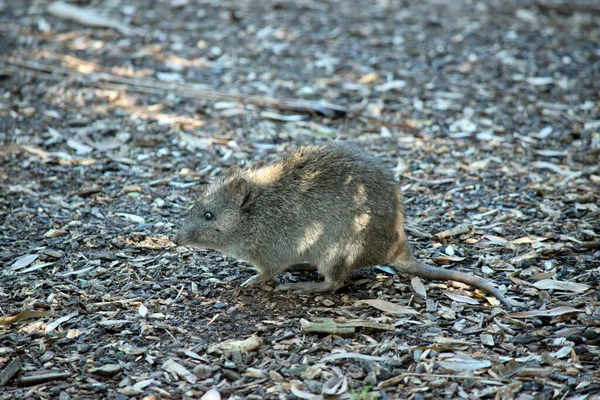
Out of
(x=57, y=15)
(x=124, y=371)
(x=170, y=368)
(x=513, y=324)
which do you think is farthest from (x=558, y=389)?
(x=57, y=15)

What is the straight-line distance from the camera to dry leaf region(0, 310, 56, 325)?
507 cm

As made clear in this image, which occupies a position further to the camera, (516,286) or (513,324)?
(516,286)

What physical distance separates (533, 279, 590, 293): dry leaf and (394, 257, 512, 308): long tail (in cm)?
43

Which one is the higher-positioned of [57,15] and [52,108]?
[57,15]

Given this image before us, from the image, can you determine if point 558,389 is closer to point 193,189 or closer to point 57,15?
point 193,189

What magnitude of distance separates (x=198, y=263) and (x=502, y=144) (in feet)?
13.6

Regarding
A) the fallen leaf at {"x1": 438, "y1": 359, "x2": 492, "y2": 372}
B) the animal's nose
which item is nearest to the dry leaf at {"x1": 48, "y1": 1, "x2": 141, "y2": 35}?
the animal's nose

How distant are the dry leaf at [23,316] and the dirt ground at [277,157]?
0.01 metres

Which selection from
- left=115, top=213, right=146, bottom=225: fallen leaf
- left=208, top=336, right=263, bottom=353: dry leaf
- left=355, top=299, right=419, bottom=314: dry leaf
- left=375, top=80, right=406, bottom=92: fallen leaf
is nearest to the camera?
left=208, top=336, right=263, bottom=353: dry leaf

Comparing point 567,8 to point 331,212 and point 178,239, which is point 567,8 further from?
point 178,239

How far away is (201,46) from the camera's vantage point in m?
11.2

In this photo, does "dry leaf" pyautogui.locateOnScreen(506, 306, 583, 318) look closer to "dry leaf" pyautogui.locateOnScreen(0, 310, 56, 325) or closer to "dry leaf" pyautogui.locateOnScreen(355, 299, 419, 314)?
"dry leaf" pyautogui.locateOnScreen(355, 299, 419, 314)

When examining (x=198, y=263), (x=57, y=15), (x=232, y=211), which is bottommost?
(x=198, y=263)

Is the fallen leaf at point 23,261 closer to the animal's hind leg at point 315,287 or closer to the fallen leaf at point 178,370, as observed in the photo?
the fallen leaf at point 178,370
